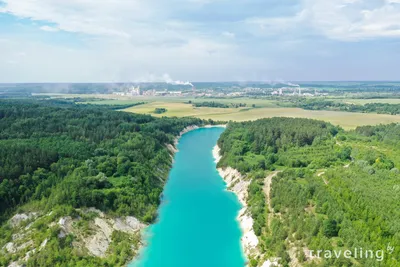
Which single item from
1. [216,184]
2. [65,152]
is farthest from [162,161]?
[65,152]

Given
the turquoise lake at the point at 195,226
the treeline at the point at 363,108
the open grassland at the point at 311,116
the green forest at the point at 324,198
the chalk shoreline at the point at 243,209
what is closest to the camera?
the green forest at the point at 324,198

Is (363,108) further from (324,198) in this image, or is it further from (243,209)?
(324,198)

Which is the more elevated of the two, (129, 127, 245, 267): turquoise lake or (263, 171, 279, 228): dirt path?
(263, 171, 279, 228): dirt path

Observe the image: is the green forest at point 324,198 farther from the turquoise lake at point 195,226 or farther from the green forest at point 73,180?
the green forest at point 73,180

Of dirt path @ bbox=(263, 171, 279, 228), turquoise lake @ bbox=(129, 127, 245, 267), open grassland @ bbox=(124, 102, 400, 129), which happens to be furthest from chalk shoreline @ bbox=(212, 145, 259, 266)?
open grassland @ bbox=(124, 102, 400, 129)

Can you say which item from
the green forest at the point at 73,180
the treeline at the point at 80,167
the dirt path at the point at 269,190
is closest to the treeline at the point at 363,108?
the dirt path at the point at 269,190

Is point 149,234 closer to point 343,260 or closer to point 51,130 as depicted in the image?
point 343,260

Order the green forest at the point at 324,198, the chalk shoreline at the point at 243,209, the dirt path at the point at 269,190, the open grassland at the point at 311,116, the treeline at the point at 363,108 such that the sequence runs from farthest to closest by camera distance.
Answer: the treeline at the point at 363,108
the open grassland at the point at 311,116
the dirt path at the point at 269,190
the chalk shoreline at the point at 243,209
the green forest at the point at 324,198

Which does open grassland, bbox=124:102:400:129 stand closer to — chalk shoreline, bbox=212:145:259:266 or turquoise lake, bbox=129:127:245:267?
chalk shoreline, bbox=212:145:259:266
